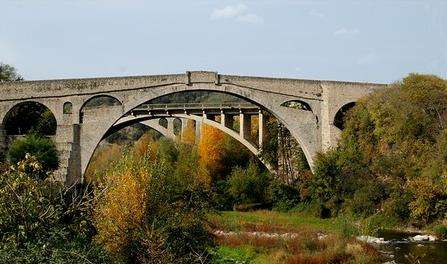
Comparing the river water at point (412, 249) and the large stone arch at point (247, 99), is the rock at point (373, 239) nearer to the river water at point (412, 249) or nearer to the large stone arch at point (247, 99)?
the river water at point (412, 249)

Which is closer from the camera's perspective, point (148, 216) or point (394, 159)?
point (148, 216)

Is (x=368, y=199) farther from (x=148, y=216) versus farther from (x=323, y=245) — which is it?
(x=148, y=216)

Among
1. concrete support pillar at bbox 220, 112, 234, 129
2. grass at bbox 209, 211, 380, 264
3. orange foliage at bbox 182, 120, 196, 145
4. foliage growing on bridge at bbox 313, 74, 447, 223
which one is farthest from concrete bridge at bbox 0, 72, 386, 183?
orange foliage at bbox 182, 120, 196, 145

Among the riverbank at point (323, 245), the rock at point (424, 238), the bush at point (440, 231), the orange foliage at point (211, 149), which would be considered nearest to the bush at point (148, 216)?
the riverbank at point (323, 245)

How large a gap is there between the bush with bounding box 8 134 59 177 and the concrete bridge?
0.74 metres

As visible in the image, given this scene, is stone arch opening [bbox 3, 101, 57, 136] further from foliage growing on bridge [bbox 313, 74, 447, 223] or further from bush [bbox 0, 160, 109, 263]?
bush [bbox 0, 160, 109, 263]

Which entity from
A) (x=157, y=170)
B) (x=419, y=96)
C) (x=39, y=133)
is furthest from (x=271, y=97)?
(x=157, y=170)

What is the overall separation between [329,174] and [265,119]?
14505 mm

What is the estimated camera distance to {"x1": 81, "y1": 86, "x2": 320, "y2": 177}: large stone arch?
4316 centimetres

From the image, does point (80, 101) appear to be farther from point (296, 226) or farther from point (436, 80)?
point (436, 80)

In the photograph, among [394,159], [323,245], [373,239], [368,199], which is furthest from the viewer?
[394,159]

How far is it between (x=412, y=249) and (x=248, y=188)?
21.4 meters

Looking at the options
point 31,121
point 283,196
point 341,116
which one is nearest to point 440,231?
point 283,196

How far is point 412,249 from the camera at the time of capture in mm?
27297
